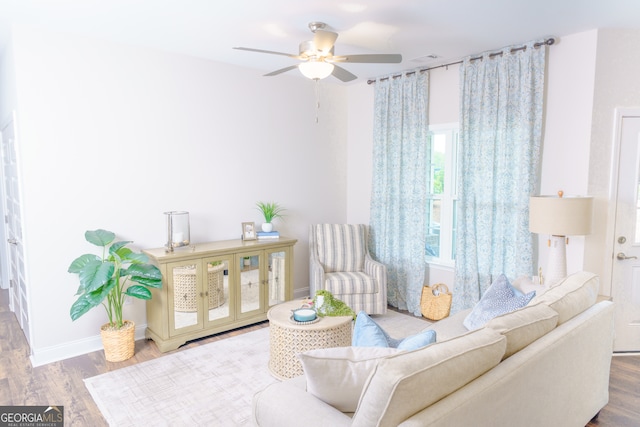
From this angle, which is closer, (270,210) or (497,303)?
(497,303)

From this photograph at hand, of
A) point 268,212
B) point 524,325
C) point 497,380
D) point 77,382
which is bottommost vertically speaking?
point 77,382

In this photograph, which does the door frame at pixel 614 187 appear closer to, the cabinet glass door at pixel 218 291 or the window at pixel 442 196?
the window at pixel 442 196

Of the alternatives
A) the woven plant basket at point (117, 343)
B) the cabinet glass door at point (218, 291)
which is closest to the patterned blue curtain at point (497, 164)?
the cabinet glass door at point (218, 291)

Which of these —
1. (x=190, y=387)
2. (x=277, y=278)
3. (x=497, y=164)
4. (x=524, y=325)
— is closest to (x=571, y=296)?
(x=524, y=325)

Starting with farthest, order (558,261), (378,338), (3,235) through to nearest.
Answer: (3,235) < (558,261) < (378,338)

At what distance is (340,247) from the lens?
484cm

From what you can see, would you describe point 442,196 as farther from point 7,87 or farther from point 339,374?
point 7,87

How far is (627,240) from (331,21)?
3.07 metres

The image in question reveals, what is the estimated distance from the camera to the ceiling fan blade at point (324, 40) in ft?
9.37

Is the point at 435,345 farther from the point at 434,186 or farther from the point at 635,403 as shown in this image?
the point at 434,186

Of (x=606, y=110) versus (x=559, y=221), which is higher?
(x=606, y=110)

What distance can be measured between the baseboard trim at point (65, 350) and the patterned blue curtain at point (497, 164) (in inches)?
135

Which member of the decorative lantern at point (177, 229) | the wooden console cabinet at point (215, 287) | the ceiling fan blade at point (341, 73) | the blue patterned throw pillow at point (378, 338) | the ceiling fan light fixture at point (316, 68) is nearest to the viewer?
the blue patterned throw pillow at point (378, 338)

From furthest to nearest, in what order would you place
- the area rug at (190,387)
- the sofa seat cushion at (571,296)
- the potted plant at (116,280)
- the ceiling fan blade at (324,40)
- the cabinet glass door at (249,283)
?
the cabinet glass door at (249,283)
the potted plant at (116,280)
the ceiling fan blade at (324,40)
the area rug at (190,387)
the sofa seat cushion at (571,296)
